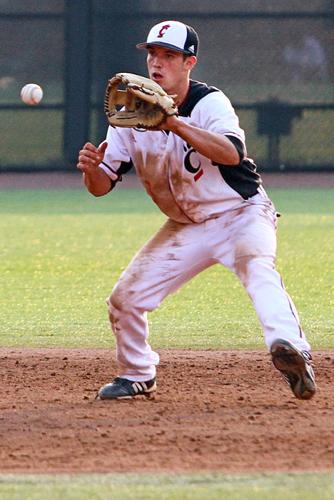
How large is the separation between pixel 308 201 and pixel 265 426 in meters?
10.9

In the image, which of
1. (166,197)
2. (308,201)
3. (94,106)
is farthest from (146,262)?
(94,106)

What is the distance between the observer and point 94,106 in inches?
735

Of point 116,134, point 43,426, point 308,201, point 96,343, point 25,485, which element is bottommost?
point 308,201

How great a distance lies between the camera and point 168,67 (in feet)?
18.9

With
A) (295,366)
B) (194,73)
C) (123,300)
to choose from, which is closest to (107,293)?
(123,300)

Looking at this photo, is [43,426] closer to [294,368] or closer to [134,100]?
[294,368]

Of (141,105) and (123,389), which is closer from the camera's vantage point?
(141,105)

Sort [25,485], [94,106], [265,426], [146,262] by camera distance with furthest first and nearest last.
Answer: [94,106] < [146,262] < [265,426] < [25,485]

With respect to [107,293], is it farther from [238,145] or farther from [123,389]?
[238,145]

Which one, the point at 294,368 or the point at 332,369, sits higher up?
the point at 294,368

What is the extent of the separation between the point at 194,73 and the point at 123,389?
13545mm

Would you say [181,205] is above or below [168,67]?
below

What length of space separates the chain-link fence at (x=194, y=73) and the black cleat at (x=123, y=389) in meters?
12.8

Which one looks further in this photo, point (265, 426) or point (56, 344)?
point (56, 344)
